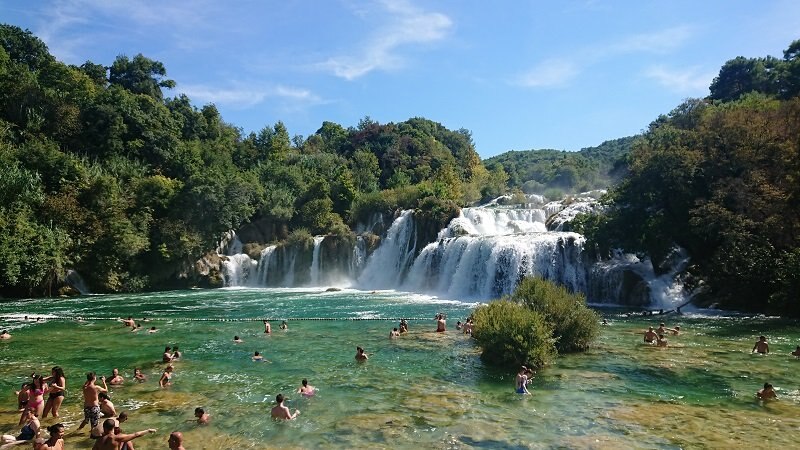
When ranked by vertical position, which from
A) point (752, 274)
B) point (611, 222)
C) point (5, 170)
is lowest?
point (752, 274)

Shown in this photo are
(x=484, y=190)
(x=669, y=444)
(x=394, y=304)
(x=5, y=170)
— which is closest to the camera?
(x=669, y=444)

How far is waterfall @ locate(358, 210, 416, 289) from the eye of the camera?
42344 millimetres

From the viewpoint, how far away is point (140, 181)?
43781mm

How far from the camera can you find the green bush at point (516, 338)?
1492 centimetres

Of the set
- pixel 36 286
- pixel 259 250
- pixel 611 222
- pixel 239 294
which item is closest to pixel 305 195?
pixel 259 250

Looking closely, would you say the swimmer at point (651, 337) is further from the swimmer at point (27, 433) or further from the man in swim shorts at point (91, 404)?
the swimmer at point (27, 433)

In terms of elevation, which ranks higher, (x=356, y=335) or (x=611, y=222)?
(x=611, y=222)

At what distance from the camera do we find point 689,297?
2705 centimetres

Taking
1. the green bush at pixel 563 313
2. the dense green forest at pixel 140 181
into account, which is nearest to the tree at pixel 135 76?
the dense green forest at pixel 140 181

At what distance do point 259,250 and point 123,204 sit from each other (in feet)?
37.4

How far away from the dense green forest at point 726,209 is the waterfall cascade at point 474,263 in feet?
5.51

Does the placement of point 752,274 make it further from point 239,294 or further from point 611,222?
point 239,294

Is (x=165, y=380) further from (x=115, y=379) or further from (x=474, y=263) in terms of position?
(x=474, y=263)

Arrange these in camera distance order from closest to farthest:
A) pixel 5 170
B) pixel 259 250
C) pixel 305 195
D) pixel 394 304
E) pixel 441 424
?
pixel 441 424 < pixel 394 304 < pixel 5 170 < pixel 259 250 < pixel 305 195
